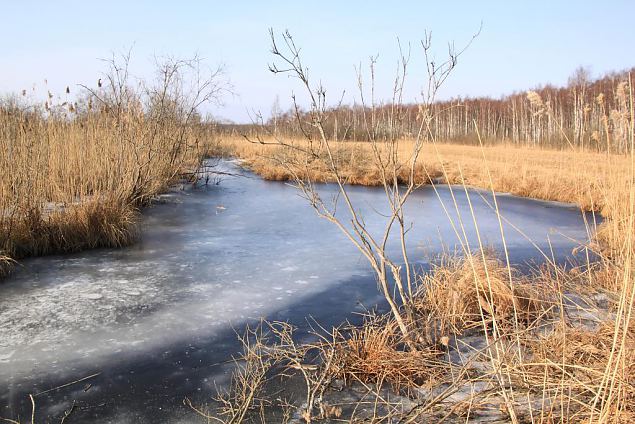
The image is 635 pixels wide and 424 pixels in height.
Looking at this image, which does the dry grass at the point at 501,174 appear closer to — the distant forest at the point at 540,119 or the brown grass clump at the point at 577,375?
the distant forest at the point at 540,119

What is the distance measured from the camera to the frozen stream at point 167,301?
2.65 metres

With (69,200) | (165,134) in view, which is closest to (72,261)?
(69,200)

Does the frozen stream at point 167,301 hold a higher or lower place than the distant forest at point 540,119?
lower

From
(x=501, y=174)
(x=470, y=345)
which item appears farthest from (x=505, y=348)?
(x=501, y=174)

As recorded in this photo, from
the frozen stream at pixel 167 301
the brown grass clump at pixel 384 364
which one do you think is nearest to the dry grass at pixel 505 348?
the brown grass clump at pixel 384 364

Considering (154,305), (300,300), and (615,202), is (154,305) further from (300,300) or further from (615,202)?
(615,202)

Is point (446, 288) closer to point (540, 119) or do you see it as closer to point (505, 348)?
point (505, 348)

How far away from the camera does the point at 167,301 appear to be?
4004 mm

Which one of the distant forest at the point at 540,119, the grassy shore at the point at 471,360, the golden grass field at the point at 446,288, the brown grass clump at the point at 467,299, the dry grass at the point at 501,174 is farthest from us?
the dry grass at the point at 501,174

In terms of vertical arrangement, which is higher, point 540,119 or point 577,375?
point 540,119

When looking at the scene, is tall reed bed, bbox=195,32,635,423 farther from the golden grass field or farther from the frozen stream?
the frozen stream

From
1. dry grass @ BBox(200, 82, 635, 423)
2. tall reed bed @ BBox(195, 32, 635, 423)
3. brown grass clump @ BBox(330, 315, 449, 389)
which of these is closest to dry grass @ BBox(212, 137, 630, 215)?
dry grass @ BBox(200, 82, 635, 423)

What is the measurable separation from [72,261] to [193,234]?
1.70 meters

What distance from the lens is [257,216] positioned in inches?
319
